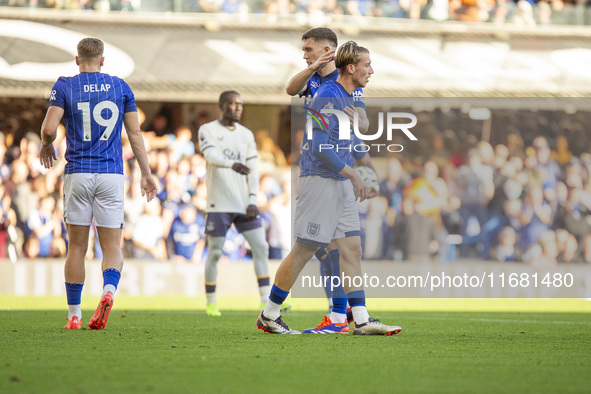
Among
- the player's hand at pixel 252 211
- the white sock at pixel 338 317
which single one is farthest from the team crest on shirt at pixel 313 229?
the player's hand at pixel 252 211

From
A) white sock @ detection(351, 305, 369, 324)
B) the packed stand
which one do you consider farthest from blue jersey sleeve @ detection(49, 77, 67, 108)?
the packed stand

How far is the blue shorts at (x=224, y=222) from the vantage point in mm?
10109

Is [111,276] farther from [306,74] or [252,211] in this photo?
[252,211]

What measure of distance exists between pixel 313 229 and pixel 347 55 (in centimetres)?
123

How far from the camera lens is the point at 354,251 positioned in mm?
6891

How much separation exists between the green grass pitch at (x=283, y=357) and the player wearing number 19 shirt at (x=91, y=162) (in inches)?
19.6

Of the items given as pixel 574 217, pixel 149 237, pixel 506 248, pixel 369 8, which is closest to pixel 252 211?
pixel 149 237

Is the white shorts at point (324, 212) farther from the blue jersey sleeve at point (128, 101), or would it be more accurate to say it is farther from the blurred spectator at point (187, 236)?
the blurred spectator at point (187, 236)

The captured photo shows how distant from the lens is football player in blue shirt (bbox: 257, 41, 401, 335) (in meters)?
6.76

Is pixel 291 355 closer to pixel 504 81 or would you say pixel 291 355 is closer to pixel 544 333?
pixel 544 333

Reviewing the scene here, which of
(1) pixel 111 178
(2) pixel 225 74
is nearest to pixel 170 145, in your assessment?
(2) pixel 225 74

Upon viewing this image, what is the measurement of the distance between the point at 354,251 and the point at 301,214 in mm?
451

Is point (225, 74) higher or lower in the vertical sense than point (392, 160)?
higher

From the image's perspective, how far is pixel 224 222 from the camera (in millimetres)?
10125
